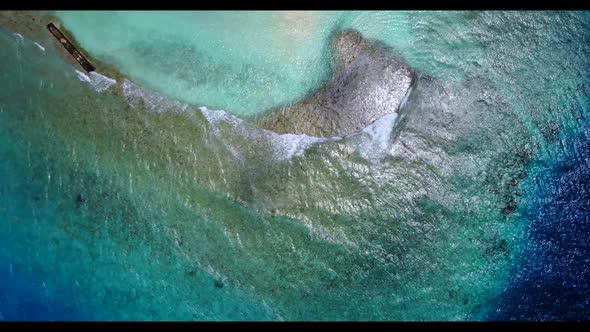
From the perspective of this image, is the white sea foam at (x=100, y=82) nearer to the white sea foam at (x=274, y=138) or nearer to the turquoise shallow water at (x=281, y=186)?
the turquoise shallow water at (x=281, y=186)

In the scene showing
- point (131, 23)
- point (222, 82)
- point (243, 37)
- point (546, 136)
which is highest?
point (131, 23)

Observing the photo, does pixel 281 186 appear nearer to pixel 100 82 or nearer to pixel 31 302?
pixel 100 82

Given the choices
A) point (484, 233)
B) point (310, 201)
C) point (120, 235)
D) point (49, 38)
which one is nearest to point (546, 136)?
point (484, 233)

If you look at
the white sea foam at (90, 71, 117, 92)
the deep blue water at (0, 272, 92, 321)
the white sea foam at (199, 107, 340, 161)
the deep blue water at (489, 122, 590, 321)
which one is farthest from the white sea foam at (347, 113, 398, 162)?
the deep blue water at (0, 272, 92, 321)

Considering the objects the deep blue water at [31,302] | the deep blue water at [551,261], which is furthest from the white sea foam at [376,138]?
the deep blue water at [31,302]

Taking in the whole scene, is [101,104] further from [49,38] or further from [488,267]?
[488,267]

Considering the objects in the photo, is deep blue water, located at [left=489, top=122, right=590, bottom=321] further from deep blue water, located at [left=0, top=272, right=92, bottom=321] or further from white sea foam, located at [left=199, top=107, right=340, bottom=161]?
deep blue water, located at [left=0, top=272, right=92, bottom=321]
